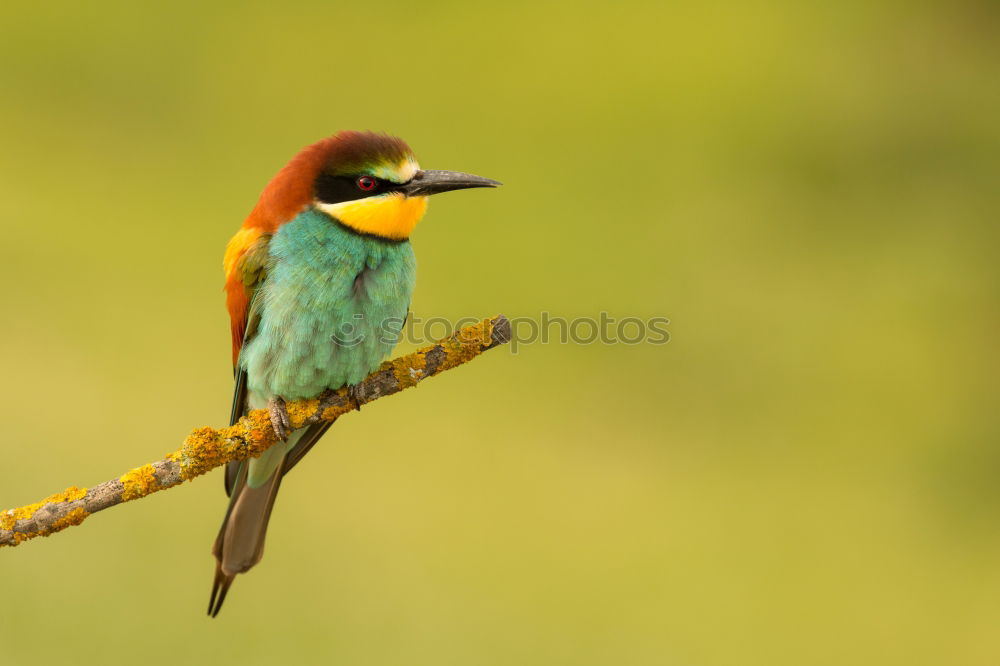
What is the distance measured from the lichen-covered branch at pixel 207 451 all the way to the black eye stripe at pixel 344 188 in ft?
1.17

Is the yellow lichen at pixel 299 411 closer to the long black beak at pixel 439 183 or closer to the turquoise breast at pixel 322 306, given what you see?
the turquoise breast at pixel 322 306

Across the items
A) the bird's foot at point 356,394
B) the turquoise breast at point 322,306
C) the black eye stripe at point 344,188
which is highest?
the black eye stripe at point 344,188

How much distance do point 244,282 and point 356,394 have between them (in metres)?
0.32

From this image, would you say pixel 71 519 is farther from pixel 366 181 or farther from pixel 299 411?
pixel 366 181

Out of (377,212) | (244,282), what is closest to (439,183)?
(377,212)

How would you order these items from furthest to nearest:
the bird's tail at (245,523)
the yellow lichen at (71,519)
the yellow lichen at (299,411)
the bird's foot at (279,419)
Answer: the bird's tail at (245,523), the yellow lichen at (299,411), the bird's foot at (279,419), the yellow lichen at (71,519)

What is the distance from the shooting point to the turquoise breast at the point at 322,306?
1.83 meters

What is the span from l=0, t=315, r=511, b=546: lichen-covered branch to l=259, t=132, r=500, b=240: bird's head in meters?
0.32

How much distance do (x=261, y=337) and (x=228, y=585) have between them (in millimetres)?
559

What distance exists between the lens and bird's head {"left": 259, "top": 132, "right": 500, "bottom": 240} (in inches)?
71.6

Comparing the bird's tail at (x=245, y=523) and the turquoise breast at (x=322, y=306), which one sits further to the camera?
the bird's tail at (x=245, y=523)

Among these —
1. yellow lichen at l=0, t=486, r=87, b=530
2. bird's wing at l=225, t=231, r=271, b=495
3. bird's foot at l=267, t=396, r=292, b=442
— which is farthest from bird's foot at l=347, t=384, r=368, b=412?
yellow lichen at l=0, t=486, r=87, b=530

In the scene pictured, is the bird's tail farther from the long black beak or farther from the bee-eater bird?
the long black beak

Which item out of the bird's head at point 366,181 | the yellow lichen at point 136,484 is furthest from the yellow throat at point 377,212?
the yellow lichen at point 136,484
